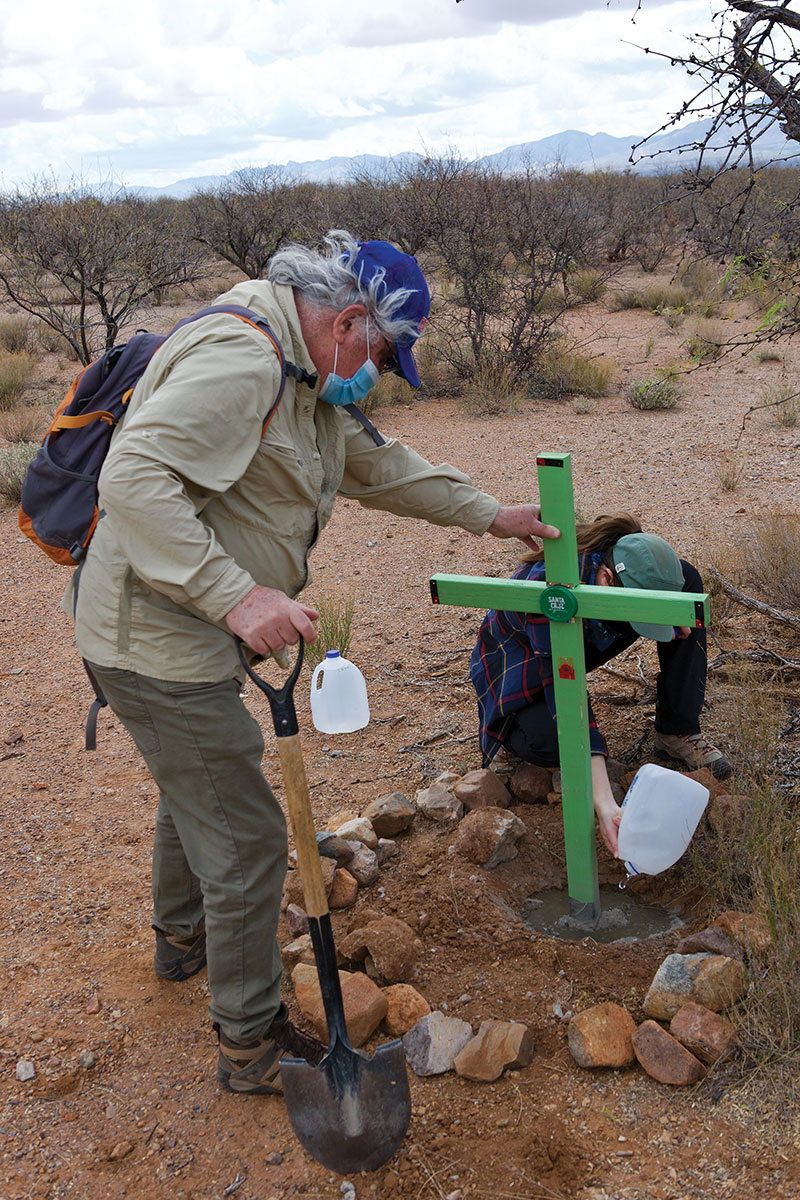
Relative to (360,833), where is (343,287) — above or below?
above

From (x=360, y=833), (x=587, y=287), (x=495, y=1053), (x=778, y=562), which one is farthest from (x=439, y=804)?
(x=587, y=287)

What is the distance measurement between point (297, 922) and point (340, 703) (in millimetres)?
1156

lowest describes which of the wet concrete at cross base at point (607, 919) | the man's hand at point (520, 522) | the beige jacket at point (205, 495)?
the wet concrete at cross base at point (607, 919)

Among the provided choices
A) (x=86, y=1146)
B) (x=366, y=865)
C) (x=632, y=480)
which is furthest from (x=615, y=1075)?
(x=632, y=480)

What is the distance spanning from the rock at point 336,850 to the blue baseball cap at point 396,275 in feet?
4.75

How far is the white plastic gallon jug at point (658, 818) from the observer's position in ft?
7.49

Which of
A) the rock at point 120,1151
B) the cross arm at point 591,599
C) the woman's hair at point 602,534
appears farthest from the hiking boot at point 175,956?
the woman's hair at point 602,534

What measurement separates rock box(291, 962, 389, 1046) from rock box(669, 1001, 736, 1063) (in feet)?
2.12

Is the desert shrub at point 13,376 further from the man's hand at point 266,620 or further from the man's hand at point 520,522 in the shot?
the man's hand at point 266,620

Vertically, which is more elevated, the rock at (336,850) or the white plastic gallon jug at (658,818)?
the white plastic gallon jug at (658,818)

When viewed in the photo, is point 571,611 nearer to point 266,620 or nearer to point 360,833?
point 266,620

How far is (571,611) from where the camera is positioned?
7.44ft

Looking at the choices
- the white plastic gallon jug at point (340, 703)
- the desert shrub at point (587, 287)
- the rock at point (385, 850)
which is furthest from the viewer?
the desert shrub at point (587, 287)

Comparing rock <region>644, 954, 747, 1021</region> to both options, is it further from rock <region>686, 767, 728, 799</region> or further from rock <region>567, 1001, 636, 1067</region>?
rock <region>686, 767, 728, 799</region>
